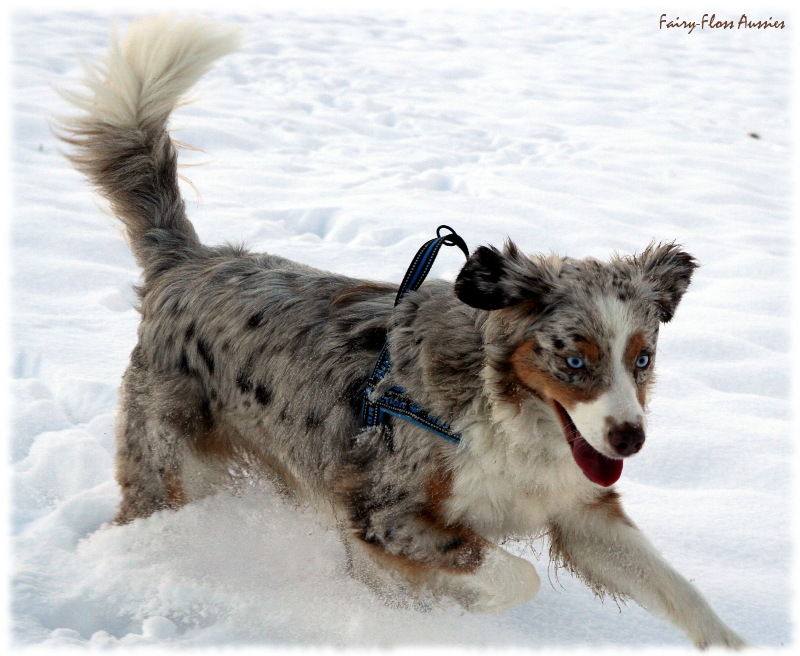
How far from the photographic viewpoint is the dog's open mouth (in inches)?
115

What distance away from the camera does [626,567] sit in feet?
10.7

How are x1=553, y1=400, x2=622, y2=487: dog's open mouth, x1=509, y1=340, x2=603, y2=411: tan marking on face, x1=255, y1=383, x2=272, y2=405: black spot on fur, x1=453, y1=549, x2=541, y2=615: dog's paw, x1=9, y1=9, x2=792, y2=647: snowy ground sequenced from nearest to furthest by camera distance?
1. x1=509, y1=340, x2=603, y2=411: tan marking on face
2. x1=553, y1=400, x2=622, y2=487: dog's open mouth
3. x1=453, y1=549, x2=541, y2=615: dog's paw
4. x1=9, y1=9, x2=792, y2=647: snowy ground
5. x1=255, y1=383, x2=272, y2=405: black spot on fur

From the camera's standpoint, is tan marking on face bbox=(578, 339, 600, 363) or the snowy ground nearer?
tan marking on face bbox=(578, 339, 600, 363)

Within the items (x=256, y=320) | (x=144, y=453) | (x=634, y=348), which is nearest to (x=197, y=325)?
(x=256, y=320)

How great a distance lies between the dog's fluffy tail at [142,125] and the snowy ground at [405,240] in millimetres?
1063

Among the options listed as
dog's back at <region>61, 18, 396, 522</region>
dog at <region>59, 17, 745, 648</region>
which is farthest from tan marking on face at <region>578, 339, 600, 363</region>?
dog's back at <region>61, 18, 396, 522</region>

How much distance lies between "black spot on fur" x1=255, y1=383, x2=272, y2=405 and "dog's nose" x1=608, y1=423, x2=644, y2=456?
159 cm

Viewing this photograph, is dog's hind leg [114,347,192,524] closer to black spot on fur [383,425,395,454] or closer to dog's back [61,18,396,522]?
dog's back [61,18,396,522]

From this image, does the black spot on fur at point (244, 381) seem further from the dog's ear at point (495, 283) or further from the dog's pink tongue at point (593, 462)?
the dog's pink tongue at point (593, 462)

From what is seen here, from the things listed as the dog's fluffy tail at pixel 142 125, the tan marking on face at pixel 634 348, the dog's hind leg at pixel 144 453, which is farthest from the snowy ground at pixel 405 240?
the tan marking on face at pixel 634 348

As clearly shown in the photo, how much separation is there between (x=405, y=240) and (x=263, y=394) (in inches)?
139

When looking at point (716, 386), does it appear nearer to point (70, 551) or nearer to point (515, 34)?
point (70, 551)

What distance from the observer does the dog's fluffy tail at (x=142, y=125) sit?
13.3 ft

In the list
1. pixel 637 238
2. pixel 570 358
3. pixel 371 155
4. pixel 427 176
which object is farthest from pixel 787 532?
pixel 371 155
